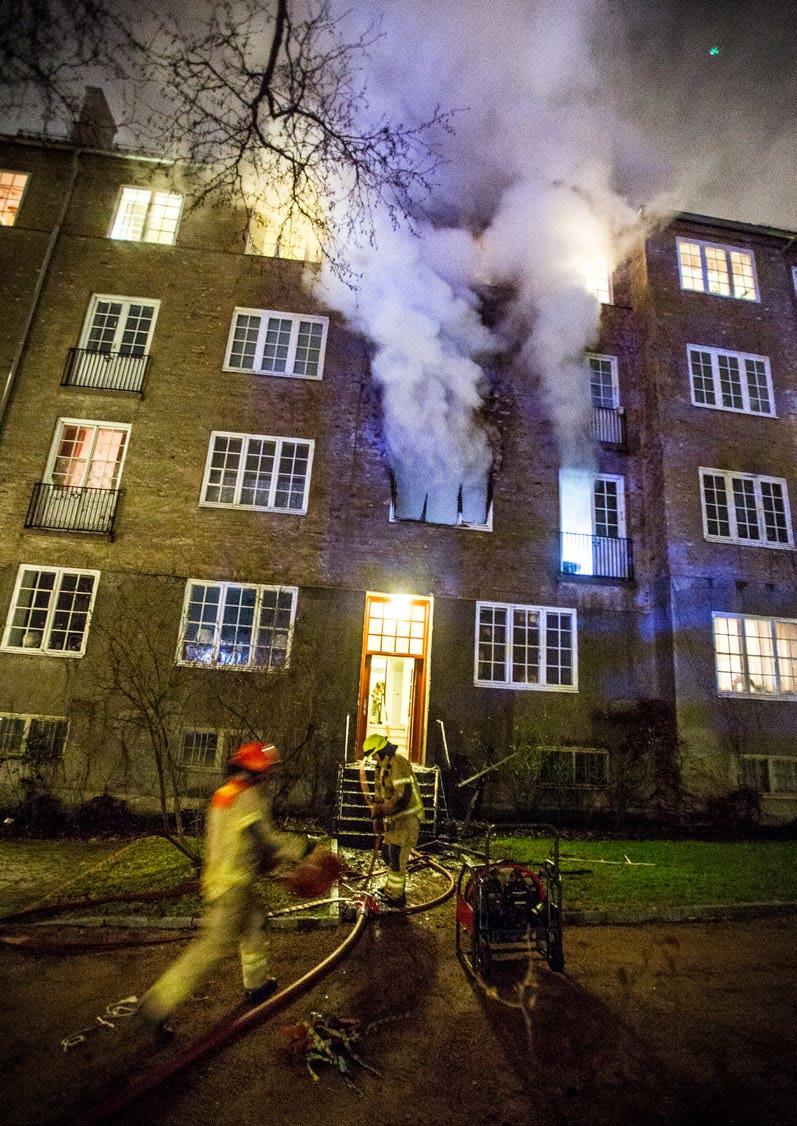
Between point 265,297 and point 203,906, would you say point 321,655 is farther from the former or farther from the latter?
point 265,297

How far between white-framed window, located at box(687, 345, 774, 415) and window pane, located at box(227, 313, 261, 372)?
1133 cm

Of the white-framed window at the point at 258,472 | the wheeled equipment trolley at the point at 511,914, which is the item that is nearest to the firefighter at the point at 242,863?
the wheeled equipment trolley at the point at 511,914

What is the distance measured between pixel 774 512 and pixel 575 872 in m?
10.7

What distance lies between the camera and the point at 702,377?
47.3ft

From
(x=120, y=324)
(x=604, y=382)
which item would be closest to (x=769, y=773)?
(x=604, y=382)

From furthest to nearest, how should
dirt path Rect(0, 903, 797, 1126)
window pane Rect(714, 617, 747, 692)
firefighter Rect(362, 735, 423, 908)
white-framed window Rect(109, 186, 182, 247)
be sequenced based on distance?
white-framed window Rect(109, 186, 182, 247) < window pane Rect(714, 617, 747, 692) < firefighter Rect(362, 735, 423, 908) < dirt path Rect(0, 903, 797, 1126)

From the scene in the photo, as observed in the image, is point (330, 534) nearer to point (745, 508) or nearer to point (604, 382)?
point (604, 382)

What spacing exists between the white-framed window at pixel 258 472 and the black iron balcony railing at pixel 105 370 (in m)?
2.48

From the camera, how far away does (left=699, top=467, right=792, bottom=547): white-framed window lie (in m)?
13.4

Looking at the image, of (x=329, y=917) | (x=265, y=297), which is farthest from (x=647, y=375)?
(x=329, y=917)

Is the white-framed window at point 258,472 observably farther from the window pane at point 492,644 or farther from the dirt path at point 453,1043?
the dirt path at point 453,1043

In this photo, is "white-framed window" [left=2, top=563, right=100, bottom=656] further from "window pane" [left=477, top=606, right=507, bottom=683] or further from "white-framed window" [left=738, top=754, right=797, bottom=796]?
"white-framed window" [left=738, top=754, right=797, bottom=796]

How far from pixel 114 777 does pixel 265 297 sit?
1178 centimetres

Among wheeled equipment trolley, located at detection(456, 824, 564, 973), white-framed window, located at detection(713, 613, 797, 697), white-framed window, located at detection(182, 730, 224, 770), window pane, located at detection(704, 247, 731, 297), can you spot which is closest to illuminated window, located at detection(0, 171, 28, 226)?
white-framed window, located at detection(182, 730, 224, 770)
